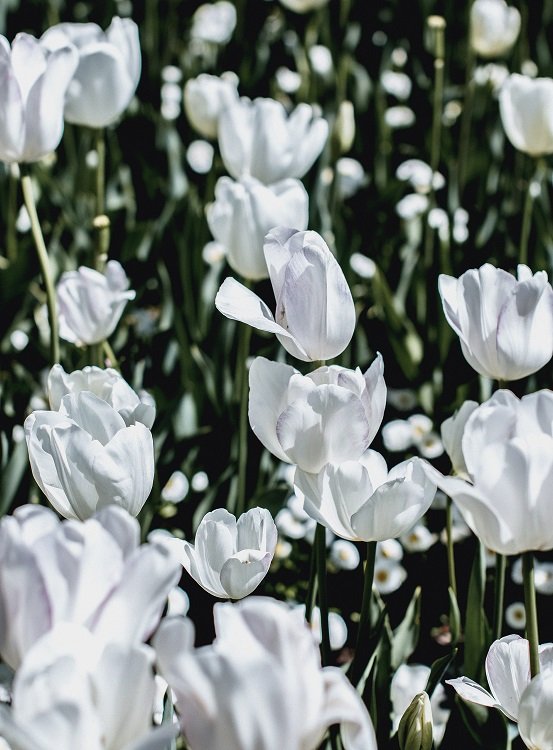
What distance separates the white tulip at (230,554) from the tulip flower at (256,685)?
1.00ft

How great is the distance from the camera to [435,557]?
1.87 meters

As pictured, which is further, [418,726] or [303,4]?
[303,4]

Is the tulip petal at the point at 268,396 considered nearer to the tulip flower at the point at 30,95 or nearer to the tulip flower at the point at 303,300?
the tulip flower at the point at 303,300

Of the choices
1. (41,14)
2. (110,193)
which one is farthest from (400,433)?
(41,14)

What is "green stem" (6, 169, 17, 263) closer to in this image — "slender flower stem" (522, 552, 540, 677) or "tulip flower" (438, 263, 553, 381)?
"tulip flower" (438, 263, 553, 381)

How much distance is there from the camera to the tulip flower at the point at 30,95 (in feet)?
4.42

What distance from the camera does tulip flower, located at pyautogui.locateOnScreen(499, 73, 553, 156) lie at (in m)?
1.96

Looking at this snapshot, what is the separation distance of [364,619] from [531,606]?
0.71 ft

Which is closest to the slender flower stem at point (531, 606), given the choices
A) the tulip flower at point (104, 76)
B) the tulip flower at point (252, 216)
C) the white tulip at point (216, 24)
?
the tulip flower at point (252, 216)

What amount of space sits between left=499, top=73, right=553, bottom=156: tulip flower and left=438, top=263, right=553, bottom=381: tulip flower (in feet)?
3.34

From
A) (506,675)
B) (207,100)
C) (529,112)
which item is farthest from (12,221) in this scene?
(506,675)

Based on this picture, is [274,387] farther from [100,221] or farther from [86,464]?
[100,221]

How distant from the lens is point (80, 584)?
25.5 inches

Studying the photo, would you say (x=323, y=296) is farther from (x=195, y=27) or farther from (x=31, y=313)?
(x=195, y=27)
